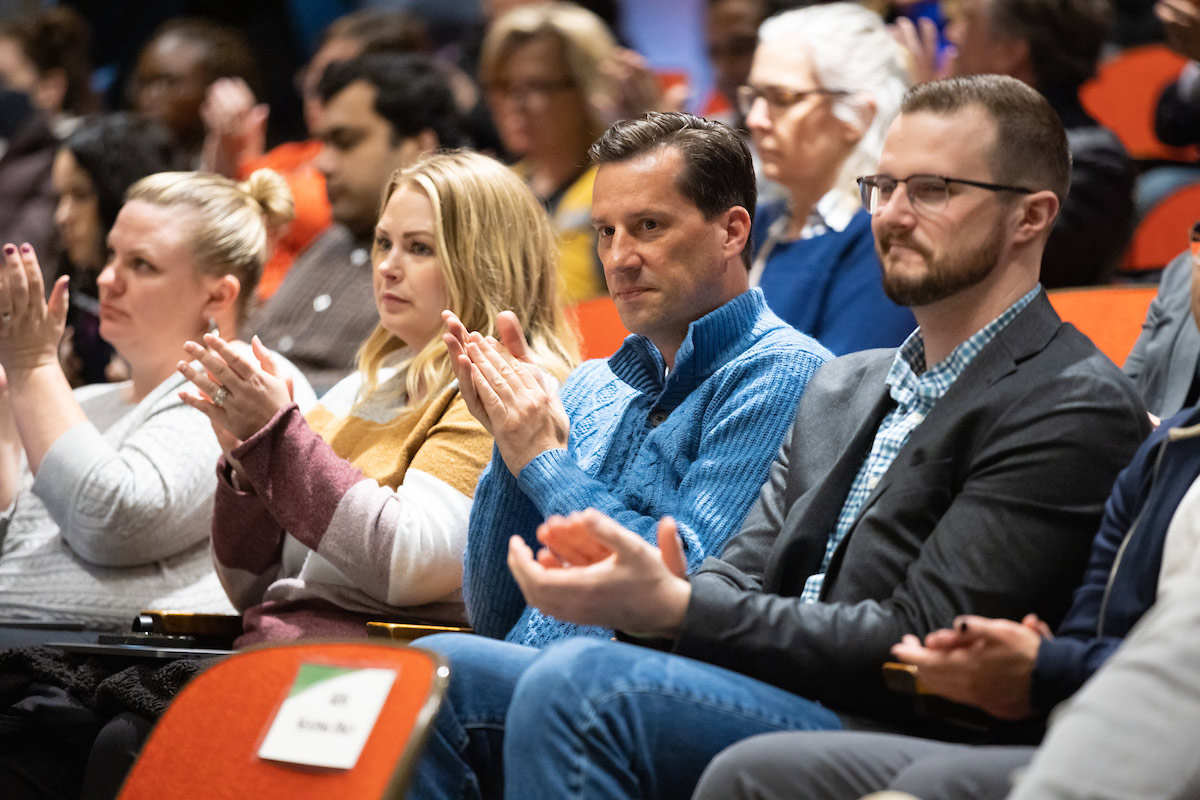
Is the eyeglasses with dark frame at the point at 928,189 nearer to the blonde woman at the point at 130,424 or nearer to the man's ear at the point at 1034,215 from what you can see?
the man's ear at the point at 1034,215

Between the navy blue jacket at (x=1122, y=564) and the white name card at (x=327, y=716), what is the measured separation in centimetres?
69

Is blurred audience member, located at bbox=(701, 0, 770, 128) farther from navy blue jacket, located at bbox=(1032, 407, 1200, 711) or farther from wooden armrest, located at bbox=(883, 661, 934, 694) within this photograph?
wooden armrest, located at bbox=(883, 661, 934, 694)

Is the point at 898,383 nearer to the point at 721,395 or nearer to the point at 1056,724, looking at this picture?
the point at 721,395

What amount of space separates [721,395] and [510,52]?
2.58 metres

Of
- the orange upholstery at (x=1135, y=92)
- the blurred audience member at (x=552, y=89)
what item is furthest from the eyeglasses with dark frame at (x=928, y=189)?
the orange upholstery at (x=1135, y=92)

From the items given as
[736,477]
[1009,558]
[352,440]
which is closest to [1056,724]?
[1009,558]

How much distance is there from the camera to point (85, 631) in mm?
2547

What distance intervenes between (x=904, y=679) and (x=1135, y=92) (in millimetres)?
3588

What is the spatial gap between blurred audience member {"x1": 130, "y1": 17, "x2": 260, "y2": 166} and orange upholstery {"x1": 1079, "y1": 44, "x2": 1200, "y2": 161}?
320 centimetres

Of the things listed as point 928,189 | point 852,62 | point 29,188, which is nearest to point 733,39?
point 852,62

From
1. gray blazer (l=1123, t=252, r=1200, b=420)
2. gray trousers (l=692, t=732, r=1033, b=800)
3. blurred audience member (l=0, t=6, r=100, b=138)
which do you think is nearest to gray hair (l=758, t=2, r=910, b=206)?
gray blazer (l=1123, t=252, r=1200, b=420)

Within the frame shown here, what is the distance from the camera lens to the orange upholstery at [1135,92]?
4.46m

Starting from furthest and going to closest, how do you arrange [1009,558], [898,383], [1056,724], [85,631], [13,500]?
[13,500] < [85,631] < [898,383] < [1009,558] < [1056,724]

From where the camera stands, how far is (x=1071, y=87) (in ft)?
10.9
